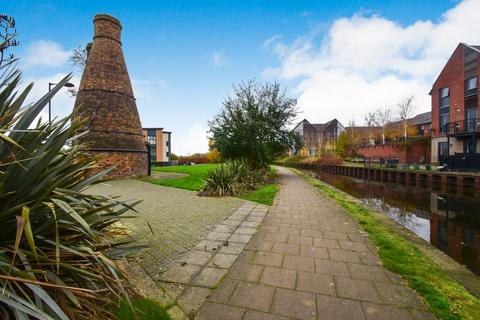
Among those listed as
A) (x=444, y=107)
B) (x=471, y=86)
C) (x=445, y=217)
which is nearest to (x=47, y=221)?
(x=445, y=217)

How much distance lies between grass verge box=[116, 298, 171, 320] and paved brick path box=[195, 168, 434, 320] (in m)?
0.32

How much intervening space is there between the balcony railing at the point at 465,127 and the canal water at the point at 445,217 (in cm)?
1406

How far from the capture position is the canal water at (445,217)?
5.29 m

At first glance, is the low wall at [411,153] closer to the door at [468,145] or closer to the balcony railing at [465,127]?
the balcony railing at [465,127]

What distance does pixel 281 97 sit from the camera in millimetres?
16516

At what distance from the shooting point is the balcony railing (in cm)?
2380

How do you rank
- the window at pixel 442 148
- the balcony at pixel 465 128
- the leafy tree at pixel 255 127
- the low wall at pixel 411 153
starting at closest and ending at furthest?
the leafy tree at pixel 255 127 < the balcony at pixel 465 128 < the window at pixel 442 148 < the low wall at pixel 411 153

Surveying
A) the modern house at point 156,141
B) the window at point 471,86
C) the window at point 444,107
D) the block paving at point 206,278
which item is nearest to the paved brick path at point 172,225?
the block paving at point 206,278

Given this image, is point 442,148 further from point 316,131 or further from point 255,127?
point 316,131

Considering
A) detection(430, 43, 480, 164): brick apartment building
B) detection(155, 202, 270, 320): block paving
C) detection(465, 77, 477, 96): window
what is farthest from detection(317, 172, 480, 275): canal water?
detection(465, 77, 477, 96): window

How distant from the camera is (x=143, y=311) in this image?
6.90ft

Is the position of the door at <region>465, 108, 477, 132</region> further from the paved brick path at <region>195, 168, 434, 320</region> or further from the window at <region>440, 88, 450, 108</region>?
the paved brick path at <region>195, 168, 434, 320</region>

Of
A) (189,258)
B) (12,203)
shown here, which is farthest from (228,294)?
(12,203)

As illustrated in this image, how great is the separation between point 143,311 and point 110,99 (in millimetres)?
16020
